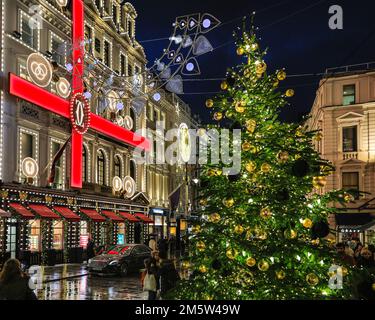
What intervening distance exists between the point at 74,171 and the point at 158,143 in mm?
19396

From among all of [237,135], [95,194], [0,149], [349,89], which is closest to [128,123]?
[95,194]

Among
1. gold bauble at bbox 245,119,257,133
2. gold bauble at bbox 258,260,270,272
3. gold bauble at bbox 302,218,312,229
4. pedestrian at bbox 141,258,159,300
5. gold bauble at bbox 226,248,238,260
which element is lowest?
pedestrian at bbox 141,258,159,300

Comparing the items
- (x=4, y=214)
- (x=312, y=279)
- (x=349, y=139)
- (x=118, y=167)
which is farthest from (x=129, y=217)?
(x=312, y=279)

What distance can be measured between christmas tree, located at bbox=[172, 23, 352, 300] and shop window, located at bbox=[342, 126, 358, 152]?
3050cm

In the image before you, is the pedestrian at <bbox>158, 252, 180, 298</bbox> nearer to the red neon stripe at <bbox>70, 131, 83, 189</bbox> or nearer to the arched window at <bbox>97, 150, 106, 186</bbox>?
the red neon stripe at <bbox>70, 131, 83, 189</bbox>

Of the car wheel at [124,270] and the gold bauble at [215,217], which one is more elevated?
the gold bauble at [215,217]

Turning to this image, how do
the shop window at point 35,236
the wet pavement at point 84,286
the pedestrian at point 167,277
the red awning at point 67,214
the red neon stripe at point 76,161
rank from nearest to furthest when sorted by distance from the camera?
the pedestrian at point 167,277 → the wet pavement at point 84,286 → the shop window at point 35,236 → the red awning at point 67,214 → the red neon stripe at point 76,161

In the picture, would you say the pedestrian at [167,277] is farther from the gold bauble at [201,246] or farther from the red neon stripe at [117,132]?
the red neon stripe at [117,132]

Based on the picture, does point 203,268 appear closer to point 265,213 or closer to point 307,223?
point 265,213

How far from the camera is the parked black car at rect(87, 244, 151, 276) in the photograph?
72.0ft

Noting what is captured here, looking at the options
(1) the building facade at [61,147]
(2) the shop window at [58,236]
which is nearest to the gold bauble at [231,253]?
(1) the building facade at [61,147]

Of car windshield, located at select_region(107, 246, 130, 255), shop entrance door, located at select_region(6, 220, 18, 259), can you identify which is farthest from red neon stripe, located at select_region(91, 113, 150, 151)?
car windshield, located at select_region(107, 246, 130, 255)

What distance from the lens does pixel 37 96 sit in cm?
2497

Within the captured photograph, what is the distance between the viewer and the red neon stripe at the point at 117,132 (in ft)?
105
